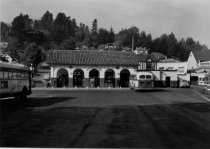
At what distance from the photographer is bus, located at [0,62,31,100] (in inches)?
861

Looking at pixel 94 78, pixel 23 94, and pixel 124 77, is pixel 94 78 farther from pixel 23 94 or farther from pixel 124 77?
pixel 23 94

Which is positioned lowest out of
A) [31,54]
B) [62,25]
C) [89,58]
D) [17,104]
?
[17,104]

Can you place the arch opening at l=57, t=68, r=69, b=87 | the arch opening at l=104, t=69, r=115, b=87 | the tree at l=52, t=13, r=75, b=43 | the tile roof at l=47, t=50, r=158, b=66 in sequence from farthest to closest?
the arch opening at l=104, t=69, r=115, b=87 < the tile roof at l=47, t=50, r=158, b=66 < the arch opening at l=57, t=68, r=69, b=87 < the tree at l=52, t=13, r=75, b=43

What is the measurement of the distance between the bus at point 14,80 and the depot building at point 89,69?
3065 centimetres

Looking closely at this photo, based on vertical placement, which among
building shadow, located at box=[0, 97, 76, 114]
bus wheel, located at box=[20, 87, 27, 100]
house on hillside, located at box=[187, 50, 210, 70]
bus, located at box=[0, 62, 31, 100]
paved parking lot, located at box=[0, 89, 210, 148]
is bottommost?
paved parking lot, located at box=[0, 89, 210, 148]

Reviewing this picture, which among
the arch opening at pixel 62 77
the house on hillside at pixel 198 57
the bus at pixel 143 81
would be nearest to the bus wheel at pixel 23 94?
the bus at pixel 143 81

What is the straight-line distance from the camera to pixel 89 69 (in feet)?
198

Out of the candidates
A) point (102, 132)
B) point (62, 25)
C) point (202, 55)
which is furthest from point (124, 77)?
point (102, 132)

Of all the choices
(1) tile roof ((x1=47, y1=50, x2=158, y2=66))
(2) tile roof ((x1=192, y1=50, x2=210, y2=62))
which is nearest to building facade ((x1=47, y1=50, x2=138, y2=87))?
(1) tile roof ((x1=47, y1=50, x2=158, y2=66))

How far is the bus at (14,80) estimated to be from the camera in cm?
2186

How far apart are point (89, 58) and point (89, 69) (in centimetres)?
227

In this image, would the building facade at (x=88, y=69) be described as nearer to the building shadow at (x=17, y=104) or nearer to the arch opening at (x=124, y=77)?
the arch opening at (x=124, y=77)

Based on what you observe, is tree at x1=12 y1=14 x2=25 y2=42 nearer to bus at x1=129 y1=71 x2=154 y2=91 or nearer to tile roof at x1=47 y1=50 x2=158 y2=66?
tile roof at x1=47 y1=50 x2=158 y2=66

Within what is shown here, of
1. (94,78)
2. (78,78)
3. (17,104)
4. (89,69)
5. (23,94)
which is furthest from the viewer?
(78,78)
